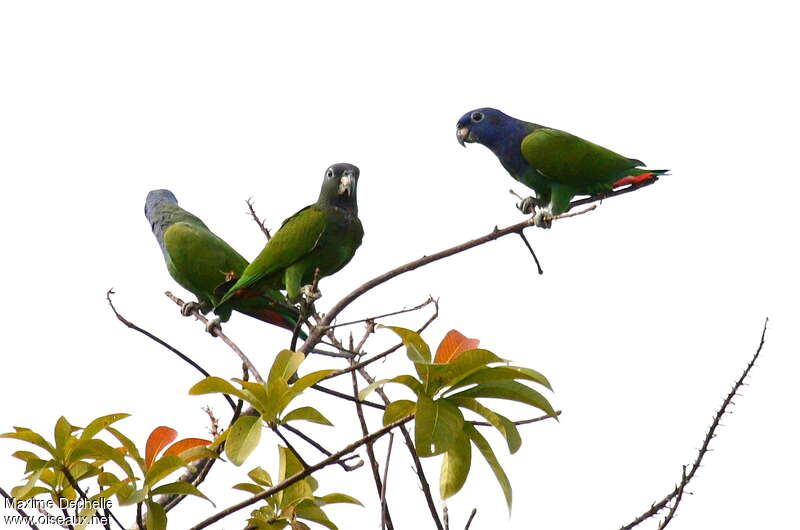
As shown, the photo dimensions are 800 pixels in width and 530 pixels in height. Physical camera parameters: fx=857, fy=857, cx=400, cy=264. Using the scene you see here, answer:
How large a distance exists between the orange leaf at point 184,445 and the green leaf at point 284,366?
0.52 meters

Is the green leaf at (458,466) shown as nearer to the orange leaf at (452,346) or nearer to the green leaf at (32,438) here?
the orange leaf at (452,346)

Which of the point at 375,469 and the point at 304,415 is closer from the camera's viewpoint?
the point at 304,415

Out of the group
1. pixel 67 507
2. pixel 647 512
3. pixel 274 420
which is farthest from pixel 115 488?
pixel 647 512

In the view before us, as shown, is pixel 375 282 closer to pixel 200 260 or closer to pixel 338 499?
pixel 338 499

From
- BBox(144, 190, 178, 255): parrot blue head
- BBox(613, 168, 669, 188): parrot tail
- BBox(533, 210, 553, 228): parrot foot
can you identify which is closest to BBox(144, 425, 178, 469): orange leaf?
BBox(533, 210, 553, 228): parrot foot

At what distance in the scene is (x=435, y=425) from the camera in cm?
233

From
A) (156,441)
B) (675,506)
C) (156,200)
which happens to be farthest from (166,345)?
(156,200)

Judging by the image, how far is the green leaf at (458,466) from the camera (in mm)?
2475

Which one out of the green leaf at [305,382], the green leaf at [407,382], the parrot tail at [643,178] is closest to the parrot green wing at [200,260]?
the parrot tail at [643,178]

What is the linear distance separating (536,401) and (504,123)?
4.45 meters

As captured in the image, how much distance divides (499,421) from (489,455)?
125 millimetres

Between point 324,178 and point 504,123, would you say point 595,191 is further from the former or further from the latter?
point 324,178

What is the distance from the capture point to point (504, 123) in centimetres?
659

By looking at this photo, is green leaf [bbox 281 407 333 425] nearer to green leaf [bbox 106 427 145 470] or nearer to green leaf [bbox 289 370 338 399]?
green leaf [bbox 289 370 338 399]
